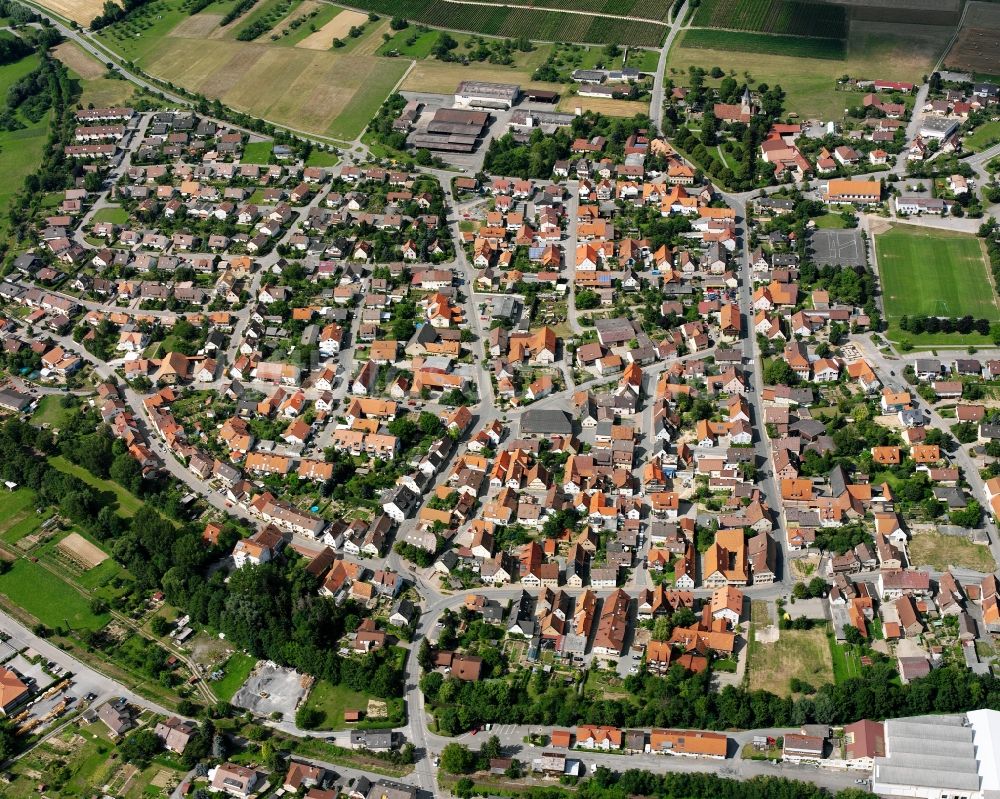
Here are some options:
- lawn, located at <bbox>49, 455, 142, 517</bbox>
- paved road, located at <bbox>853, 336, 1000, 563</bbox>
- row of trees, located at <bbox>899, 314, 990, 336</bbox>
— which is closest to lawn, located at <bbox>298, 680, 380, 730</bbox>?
lawn, located at <bbox>49, 455, 142, 517</bbox>

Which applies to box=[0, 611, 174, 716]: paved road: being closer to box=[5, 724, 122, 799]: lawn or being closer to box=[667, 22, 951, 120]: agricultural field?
box=[5, 724, 122, 799]: lawn

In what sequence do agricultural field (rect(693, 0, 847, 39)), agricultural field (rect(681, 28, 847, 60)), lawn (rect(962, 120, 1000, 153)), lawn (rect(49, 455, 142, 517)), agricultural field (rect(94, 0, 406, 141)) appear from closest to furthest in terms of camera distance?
lawn (rect(49, 455, 142, 517))
lawn (rect(962, 120, 1000, 153))
agricultural field (rect(94, 0, 406, 141))
agricultural field (rect(681, 28, 847, 60))
agricultural field (rect(693, 0, 847, 39))

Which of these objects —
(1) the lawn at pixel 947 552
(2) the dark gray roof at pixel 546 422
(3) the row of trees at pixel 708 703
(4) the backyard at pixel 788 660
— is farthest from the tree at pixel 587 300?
(3) the row of trees at pixel 708 703

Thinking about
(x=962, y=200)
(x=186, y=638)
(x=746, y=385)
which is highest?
(x=962, y=200)

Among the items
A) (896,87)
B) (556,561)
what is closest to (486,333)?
(556,561)

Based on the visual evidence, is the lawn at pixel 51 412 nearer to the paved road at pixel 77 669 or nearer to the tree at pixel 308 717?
the paved road at pixel 77 669

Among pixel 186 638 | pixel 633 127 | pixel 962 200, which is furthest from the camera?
pixel 633 127

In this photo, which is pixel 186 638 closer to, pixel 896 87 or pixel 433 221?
pixel 433 221
